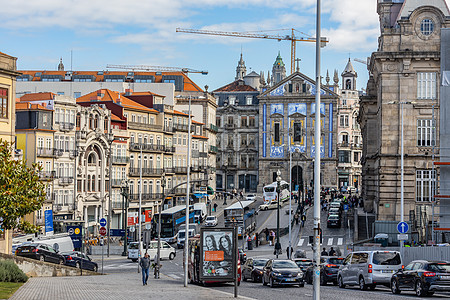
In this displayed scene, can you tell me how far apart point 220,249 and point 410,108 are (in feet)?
110

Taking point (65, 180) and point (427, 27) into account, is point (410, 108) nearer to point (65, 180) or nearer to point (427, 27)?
point (427, 27)

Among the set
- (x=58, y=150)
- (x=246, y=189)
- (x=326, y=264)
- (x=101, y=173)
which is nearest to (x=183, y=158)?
(x=101, y=173)

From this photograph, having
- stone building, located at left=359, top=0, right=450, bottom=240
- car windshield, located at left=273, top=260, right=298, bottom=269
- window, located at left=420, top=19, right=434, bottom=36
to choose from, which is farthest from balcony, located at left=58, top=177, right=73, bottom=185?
car windshield, located at left=273, top=260, right=298, bottom=269

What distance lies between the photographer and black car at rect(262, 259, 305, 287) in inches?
1459

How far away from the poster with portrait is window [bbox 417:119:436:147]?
32.8m

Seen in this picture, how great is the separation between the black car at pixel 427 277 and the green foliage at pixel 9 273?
1574cm

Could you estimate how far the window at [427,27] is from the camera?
64312mm

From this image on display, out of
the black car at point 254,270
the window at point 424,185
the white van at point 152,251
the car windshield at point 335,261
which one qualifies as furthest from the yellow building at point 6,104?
the window at point 424,185

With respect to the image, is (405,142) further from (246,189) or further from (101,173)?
(246,189)

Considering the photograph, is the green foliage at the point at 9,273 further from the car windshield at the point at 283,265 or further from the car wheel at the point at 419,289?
the car wheel at the point at 419,289

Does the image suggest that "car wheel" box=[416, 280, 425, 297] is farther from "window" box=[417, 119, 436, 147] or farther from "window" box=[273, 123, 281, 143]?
"window" box=[273, 123, 281, 143]

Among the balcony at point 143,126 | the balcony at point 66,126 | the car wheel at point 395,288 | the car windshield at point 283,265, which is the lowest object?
the car wheel at point 395,288

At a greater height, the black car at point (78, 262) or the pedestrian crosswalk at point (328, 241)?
the black car at point (78, 262)

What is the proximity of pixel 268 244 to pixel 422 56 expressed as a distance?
78.7 ft
